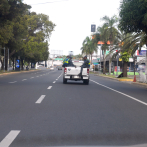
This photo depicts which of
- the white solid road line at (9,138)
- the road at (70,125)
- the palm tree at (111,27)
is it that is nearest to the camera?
the white solid road line at (9,138)

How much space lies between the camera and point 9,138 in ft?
16.9

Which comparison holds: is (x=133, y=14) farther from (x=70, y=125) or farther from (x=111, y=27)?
(x=111, y=27)

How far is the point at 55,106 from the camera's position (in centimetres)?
902

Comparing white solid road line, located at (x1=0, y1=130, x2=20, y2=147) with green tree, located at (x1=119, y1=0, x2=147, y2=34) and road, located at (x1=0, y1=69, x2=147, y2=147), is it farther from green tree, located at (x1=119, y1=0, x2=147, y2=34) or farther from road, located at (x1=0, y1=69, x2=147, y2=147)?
green tree, located at (x1=119, y1=0, x2=147, y2=34)

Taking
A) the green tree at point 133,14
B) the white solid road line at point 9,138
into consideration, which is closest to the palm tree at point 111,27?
the green tree at point 133,14

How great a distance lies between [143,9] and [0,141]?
12562mm

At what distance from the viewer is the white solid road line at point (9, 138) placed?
478 cm

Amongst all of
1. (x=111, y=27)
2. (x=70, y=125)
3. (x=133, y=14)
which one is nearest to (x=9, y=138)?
(x=70, y=125)

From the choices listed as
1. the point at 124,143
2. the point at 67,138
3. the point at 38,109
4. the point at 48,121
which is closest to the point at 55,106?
the point at 38,109

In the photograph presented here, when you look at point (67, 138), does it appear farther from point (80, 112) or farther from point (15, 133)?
point (80, 112)

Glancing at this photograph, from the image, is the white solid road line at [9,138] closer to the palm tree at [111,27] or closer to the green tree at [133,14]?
the green tree at [133,14]

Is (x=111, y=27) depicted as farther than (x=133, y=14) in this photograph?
Yes

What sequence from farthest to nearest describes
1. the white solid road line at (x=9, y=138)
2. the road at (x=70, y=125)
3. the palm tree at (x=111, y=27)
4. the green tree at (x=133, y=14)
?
the palm tree at (x=111, y=27) → the green tree at (x=133, y=14) → the road at (x=70, y=125) → the white solid road line at (x=9, y=138)

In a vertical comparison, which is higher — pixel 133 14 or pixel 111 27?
pixel 111 27
